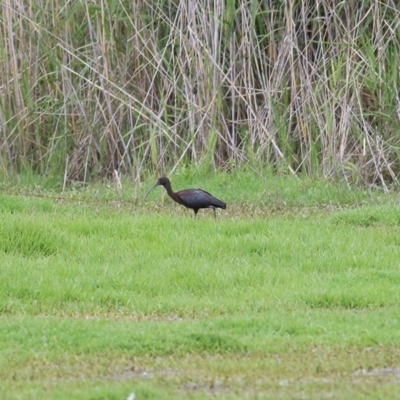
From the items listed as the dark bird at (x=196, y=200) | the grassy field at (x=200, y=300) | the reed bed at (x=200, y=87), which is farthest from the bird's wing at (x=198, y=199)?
the reed bed at (x=200, y=87)

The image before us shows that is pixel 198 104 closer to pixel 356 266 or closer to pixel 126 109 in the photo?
pixel 126 109

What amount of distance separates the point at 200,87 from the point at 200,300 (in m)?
5.31

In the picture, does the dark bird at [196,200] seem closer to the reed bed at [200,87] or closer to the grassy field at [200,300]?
the grassy field at [200,300]

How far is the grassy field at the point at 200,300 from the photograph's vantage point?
509cm

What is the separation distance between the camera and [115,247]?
813 centimetres

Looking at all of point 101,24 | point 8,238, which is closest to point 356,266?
point 8,238

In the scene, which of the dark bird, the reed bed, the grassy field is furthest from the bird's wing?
the reed bed

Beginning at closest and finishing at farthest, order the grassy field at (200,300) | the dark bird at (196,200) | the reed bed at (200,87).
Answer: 1. the grassy field at (200,300)
2. the dark bird at (196,200)
3. the reed bed at (200,87)

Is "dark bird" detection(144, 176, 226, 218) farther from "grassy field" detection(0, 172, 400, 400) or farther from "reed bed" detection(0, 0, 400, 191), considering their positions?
"reed bed" detection(0, 0, 400, 191)

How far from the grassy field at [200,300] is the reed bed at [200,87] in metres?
1.19

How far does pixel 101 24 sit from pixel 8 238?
180 inches

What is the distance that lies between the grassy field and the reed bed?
1.19m

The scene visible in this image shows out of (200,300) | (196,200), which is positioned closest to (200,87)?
(196,200)

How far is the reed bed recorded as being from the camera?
1146cm
